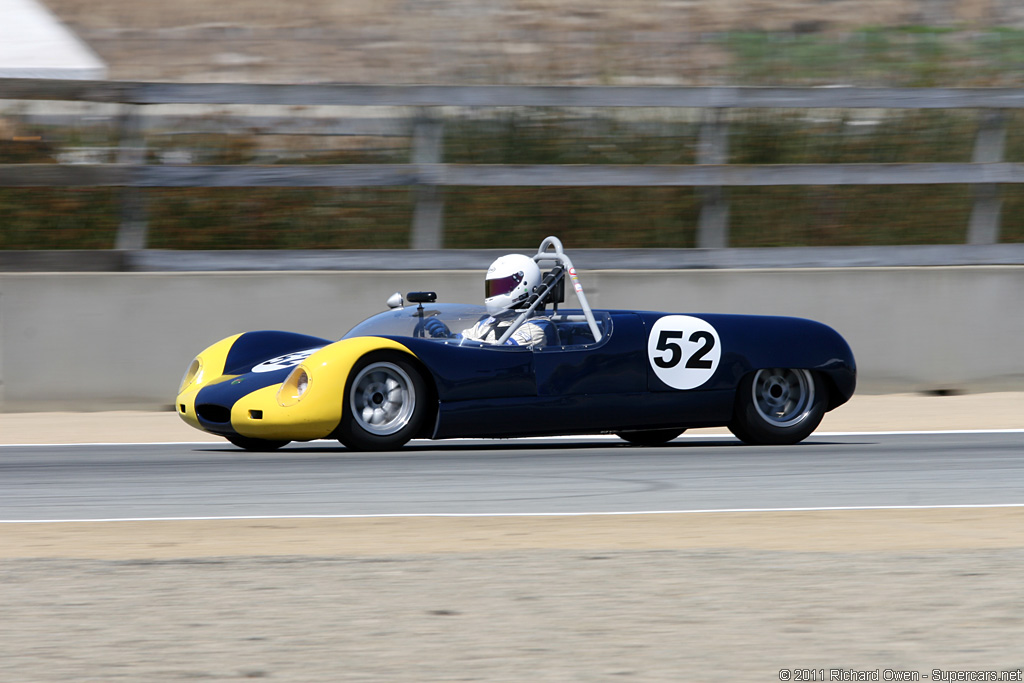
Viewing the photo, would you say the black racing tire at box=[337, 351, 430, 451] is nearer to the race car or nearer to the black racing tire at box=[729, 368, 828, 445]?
the race car

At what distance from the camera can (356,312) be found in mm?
10844

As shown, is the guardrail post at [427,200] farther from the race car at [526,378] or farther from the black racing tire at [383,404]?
the black racing tire at [383,404]

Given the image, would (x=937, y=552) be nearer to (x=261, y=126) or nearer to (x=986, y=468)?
(x=986, y=468)

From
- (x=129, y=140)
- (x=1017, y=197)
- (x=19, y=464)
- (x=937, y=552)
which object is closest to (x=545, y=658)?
(x=937, y=552)

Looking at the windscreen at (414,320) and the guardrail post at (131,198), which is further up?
the guardrail post at (131,198)

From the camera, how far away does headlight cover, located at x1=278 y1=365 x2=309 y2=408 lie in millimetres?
7719

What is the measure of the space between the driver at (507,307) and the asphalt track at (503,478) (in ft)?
A: 2.34

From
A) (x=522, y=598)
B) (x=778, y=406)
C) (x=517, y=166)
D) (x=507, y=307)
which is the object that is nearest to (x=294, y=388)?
(x=507, y=307)

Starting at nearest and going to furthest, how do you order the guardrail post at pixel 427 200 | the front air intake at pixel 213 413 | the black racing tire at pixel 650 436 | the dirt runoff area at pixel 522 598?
the dirt runoff area at pixel 522 598
the front air intake at pixel 213 413
the black racing tire at pixel 650 436
the guardrail post at pixel 427 200

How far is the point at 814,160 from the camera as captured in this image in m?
13.4

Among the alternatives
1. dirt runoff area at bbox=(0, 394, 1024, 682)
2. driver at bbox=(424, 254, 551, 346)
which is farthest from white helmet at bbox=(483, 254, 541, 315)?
dirt runoff area at bbox=(0, 394, 1024, 682)

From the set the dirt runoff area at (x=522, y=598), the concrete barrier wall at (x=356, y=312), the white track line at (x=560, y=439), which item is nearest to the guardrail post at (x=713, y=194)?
the concrete barrier wall at (x=356, y=312)

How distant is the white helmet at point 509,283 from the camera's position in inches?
336

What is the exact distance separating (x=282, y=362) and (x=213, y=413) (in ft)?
1.80
